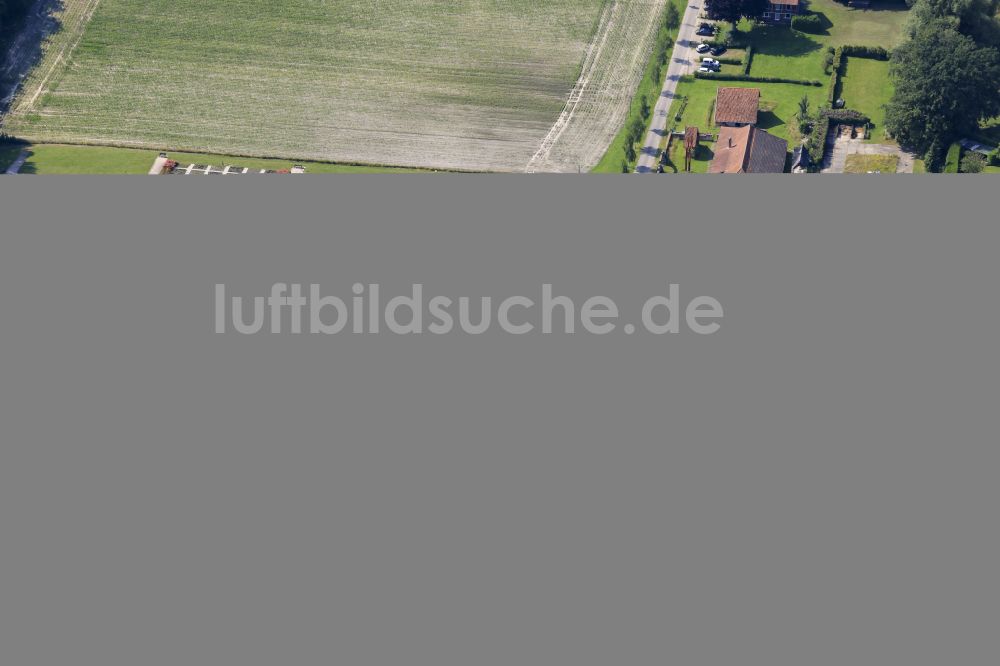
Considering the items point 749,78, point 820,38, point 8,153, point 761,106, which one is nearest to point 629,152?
point 761,106

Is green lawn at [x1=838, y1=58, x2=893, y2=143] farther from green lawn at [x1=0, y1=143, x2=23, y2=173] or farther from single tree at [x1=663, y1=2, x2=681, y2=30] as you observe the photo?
green lawn at [x1=0, y1=143, x2=23, y2=173]

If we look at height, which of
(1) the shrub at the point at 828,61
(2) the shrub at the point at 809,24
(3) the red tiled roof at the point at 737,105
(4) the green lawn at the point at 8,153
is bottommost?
(4) the green lawn at the point at 8,153

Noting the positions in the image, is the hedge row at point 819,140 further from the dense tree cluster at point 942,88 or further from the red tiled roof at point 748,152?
the dense tree cluster at point 942,88

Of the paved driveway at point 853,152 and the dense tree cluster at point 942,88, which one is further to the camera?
the paved driveway at point 853,152

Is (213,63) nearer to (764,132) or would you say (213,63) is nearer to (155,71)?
(155,71)

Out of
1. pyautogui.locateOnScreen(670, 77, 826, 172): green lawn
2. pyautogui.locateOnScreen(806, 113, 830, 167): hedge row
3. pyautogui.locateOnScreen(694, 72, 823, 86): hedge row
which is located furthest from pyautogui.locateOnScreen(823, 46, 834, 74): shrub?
pyautogui.locateOnScreen(806, 113, 830, 167): hedge row

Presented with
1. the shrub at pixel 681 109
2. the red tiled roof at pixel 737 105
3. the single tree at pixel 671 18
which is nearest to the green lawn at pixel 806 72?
the shrub at pixel 681 109

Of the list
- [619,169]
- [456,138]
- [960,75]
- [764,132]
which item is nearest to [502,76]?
[456,138]
